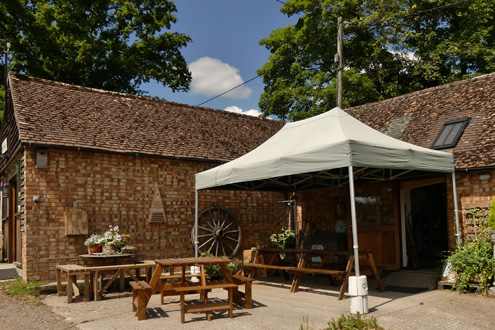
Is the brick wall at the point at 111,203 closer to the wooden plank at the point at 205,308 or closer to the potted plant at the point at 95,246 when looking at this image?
the potted plant at the point at 95,246

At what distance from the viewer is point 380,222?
34.6 ft

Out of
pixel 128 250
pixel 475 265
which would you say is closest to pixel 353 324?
pixel 475 265

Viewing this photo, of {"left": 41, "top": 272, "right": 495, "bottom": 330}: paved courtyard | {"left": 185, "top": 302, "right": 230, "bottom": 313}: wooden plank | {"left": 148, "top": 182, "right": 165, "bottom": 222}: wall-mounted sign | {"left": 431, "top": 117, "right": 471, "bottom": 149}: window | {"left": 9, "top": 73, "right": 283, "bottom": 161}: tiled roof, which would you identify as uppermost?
{"left": 9, "top": 73, "right": 283, "bottom": 161}: tiled roof

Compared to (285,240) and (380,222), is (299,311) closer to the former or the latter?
(380,222)

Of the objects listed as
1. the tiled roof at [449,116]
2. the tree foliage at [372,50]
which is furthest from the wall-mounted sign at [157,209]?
the tree foliage at [372,50]

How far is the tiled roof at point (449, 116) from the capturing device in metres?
8.92

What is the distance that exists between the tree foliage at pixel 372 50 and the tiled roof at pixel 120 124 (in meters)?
7.13

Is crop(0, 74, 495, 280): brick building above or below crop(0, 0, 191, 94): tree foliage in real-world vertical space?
below

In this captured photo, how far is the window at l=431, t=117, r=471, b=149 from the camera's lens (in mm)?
9578

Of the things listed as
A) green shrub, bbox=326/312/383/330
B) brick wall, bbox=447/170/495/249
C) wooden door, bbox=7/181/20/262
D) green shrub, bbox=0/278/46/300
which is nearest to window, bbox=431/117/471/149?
brick wall, bbox=447/170/495/249

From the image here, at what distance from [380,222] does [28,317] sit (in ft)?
23.9

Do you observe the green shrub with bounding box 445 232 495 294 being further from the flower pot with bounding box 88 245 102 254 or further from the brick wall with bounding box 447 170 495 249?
the flower pot with bounding box 88 245 102 254

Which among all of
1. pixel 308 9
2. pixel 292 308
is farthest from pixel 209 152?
pixel 308 9

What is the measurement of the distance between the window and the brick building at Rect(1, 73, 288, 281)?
5193 millimetres
